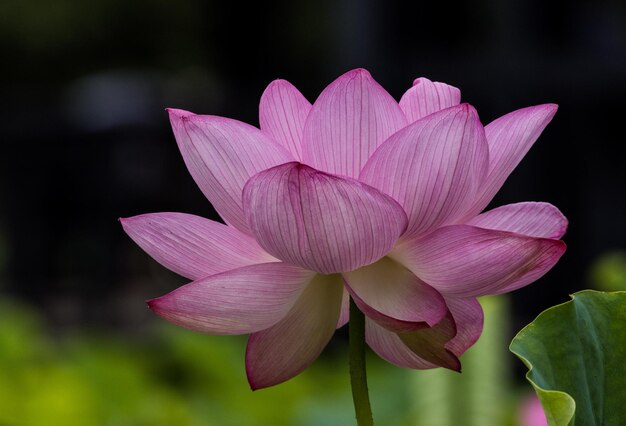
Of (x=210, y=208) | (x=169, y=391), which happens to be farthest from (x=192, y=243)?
(x=210, y=208)

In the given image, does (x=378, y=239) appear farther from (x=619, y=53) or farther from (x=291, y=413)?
(x=619, y=53)

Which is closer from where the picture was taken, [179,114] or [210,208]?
[179,114]

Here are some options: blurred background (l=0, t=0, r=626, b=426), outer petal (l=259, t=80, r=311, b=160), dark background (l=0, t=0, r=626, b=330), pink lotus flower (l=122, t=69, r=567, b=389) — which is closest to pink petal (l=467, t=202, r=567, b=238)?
pink lotus flower (l=122, t=69, r=567, b=389)

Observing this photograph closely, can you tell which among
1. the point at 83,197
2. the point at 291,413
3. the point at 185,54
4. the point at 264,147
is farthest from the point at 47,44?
the point at 264,147

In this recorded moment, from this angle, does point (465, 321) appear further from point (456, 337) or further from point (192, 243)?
point (192, 243)

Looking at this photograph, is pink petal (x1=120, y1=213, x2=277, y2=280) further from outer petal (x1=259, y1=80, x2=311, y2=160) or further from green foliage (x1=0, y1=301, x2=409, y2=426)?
green foliage (x1=0, y1=301, x2=409, y2=426)

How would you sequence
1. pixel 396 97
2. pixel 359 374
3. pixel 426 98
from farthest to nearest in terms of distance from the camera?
pixel 396 97 < pixel 426 98 < pixel 359 374
